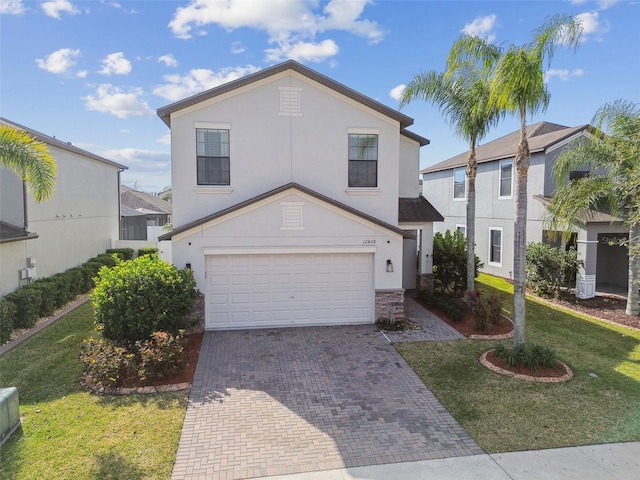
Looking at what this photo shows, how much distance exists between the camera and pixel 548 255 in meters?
16.6

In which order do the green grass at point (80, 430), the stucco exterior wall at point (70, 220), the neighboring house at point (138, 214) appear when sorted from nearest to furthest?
1. the green grass at point (80, 430)
2. the stucco exterior wall at point (70, 220)
3. the neighboring house at point (138, 214)

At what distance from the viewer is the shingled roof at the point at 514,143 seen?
701 inches

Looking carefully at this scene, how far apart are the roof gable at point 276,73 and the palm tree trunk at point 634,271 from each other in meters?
8.45

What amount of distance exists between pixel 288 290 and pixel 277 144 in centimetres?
467

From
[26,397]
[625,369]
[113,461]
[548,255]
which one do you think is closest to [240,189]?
[26,397]

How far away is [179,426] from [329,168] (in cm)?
891

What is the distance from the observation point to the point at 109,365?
8648mm

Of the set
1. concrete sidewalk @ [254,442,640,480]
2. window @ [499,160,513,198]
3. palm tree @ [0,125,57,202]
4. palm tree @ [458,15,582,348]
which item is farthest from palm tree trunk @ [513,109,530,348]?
palm tree @ [0,125,57,202]

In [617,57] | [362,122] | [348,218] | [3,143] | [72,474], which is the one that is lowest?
[72,474]

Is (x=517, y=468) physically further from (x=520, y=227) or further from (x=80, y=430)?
(x=80, y=430)

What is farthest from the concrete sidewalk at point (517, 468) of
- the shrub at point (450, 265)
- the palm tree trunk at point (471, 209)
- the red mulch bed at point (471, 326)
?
the shrub at point (450, 265)

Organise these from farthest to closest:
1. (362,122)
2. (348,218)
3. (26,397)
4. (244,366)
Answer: (362,122) < (348,218) < (244,366) < (26,397)

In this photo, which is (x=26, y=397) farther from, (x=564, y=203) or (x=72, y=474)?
(x=564, y=203)

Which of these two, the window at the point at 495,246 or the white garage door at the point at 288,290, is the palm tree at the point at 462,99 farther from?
the window at the point at 495,246
